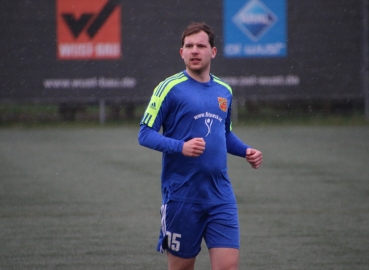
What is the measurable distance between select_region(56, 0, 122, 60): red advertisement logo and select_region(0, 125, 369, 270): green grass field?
5195 millimetres

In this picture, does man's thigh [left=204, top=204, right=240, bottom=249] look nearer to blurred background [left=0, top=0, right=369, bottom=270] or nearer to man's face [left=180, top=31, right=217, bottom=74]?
man's face [left=180, top=31, right=217, bottom=74]

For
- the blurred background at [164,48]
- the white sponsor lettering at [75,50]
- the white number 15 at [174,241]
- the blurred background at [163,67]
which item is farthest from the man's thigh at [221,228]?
the white sponsor lettering at [75,50]

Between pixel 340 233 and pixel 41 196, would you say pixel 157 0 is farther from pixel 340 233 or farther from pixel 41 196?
pixel 340 233

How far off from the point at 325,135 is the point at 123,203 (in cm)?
1035

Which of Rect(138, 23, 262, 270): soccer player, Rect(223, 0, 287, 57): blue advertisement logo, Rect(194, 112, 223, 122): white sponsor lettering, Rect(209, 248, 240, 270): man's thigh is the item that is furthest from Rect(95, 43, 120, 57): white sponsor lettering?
Rect(209, 248, 240, 270): man's thigh

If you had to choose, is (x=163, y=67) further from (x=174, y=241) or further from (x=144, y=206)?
(x=174, y=241)

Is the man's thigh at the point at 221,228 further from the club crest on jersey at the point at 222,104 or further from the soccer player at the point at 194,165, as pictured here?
the club crest on jersey at the point at 222,104

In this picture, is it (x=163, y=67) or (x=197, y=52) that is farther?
(x=163, y=67)

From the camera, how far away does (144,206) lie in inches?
355

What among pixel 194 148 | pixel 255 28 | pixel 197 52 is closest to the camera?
pixel 194 148

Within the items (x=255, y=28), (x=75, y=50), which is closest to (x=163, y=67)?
(x=75, y=50)

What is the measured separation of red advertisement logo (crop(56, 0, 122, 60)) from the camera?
21172 millimetres

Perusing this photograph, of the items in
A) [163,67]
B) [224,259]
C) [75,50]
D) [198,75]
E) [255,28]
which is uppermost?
[198,75]

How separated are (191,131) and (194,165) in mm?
206
